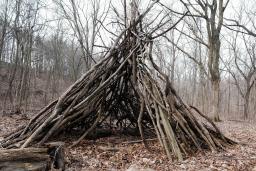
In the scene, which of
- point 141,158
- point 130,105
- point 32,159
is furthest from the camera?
point 130,105

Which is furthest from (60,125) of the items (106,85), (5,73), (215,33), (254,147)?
(5,73)

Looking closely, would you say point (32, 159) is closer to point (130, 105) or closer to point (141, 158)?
point (141, 158)

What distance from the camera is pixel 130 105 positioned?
Result: 7.09 metres

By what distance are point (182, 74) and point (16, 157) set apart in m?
43.0

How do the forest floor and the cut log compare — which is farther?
the forest floor

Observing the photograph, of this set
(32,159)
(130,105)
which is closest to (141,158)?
(32,159)

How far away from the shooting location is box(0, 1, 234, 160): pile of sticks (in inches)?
215

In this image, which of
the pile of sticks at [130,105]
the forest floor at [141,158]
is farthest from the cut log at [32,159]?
the pile of sticks at [130,105]

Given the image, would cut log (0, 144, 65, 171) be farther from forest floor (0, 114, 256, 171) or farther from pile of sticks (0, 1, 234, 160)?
pile of sticks (0, 1, 234, 160)

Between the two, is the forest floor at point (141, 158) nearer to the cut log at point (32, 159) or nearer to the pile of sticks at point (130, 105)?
the pile of sticks at point (130, 105)

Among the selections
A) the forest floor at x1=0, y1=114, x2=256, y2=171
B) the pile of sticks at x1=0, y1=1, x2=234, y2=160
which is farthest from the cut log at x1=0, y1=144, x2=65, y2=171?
the pile of sticks at x1=0, y1=1, x2=234, y2=160

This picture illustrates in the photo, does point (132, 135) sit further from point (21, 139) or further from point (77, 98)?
point (21, 139)

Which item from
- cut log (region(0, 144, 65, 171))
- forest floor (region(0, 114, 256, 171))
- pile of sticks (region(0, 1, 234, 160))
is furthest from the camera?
pile of sticks (region(0, 1, 234, 160))

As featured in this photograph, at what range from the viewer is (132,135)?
6957mm
